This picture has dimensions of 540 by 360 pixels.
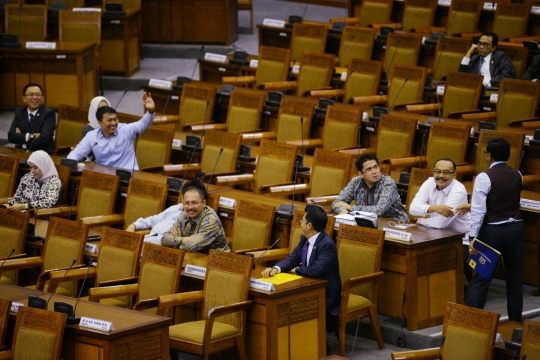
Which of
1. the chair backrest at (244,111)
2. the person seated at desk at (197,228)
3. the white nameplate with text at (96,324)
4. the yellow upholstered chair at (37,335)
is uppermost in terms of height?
the chair backrest at (244,111)

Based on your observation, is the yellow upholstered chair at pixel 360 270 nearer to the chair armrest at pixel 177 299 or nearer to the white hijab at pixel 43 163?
the chair armrest at pixel 177 299

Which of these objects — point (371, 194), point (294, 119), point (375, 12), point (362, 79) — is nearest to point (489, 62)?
point (362, 79)

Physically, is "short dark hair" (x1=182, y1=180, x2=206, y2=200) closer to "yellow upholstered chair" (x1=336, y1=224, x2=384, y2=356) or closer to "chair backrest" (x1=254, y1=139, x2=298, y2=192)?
"yellow upholstered chair" (x1=336, y1=224, x2=384, y2=356)

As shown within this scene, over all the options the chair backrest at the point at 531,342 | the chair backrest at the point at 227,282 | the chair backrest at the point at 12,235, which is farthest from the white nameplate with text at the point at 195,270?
the chair backrest at the point at 531,342

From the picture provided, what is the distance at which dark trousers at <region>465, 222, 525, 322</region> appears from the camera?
12.6ft

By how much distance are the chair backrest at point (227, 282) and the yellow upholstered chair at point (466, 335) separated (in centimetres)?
67

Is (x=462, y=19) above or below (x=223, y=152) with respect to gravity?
above

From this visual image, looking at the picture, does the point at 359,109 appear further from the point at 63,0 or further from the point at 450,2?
the point at 63,0

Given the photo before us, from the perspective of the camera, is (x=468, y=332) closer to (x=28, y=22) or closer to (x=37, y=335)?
(x=37, y=335)

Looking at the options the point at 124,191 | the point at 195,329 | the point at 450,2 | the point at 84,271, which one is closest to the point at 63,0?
the point at 450,2

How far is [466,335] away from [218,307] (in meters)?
0.82

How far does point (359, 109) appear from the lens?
5.39 meters

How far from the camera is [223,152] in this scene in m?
5.13

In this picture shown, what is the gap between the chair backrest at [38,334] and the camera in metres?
3.23
